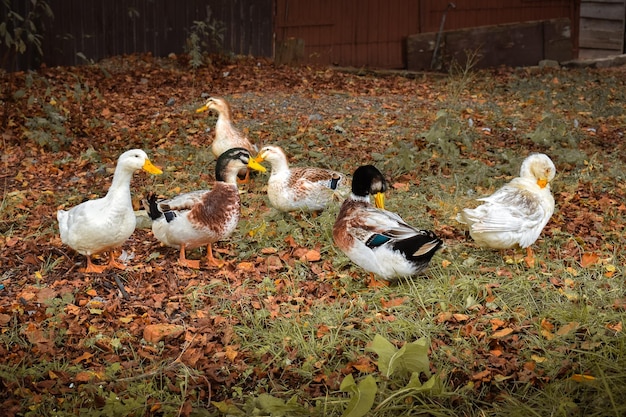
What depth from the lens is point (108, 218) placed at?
5.02 m

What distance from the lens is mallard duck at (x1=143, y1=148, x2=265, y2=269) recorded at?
5273 mm

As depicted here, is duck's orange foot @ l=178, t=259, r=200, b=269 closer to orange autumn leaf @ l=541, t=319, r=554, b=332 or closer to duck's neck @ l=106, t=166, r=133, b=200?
duck's neck @ l=106, t=166, r=133, b=200

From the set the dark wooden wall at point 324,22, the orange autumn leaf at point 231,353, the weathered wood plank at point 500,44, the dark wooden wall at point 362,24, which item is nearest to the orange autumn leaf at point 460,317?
the orange autumn leaf at point 231,353

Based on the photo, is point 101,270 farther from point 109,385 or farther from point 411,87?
point 411,87

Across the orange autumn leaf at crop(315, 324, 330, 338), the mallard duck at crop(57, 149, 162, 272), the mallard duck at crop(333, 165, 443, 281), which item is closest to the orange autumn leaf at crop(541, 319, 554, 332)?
the mallard duck at crop(333, 165, 443, 281)

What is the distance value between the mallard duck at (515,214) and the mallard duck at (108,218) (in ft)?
7.23

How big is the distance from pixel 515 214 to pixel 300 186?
5.95ft

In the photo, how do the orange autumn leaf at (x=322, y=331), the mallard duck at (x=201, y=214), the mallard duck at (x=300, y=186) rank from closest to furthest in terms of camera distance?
1. the orange autumn leaf at (x=322, y=331)
2. the mallard duck at (x=201, y=214)
3. the mallard duck at (x=300, y=186)

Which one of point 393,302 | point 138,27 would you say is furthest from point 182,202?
point 138,27

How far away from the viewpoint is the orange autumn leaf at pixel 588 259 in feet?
16.5

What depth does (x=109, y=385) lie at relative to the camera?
394 centimetres

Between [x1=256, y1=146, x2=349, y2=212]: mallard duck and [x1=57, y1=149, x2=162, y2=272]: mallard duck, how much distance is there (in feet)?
4.08

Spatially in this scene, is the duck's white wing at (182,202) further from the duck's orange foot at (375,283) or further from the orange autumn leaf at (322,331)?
the orange autumn leaf at (322,331)

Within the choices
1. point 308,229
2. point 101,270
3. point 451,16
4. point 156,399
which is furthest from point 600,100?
point 156,399
